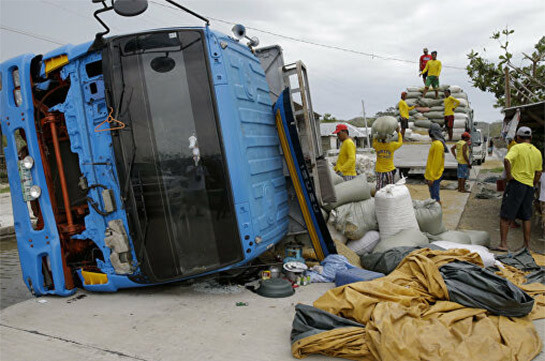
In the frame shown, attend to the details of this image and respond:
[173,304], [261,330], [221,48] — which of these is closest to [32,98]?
[221,48]

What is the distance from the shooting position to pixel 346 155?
5383 millimetres

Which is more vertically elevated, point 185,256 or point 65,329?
point 185,256

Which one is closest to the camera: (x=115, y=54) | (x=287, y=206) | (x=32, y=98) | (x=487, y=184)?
(x=115, y=54)

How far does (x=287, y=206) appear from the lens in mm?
3787

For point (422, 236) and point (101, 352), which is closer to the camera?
point (101, 352)

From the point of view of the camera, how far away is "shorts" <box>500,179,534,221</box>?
4.41 m

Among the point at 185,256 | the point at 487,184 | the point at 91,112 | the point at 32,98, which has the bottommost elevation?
the point at 487,184

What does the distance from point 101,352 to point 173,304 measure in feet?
2.40

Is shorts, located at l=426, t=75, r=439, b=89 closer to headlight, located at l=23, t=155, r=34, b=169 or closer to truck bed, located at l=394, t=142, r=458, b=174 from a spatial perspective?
truck bed, located at l=394, t=142, r=458, b=174

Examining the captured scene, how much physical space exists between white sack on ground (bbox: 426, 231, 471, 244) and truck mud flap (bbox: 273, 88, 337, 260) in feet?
4.38

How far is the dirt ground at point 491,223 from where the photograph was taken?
4.72 meters

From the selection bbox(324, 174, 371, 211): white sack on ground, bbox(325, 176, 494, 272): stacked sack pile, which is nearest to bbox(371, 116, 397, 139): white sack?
bbox(324, 174, 371, 211): white sack on ground

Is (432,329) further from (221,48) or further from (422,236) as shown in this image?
(221,48)

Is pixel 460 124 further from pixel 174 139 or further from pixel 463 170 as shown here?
pixel 174 139
